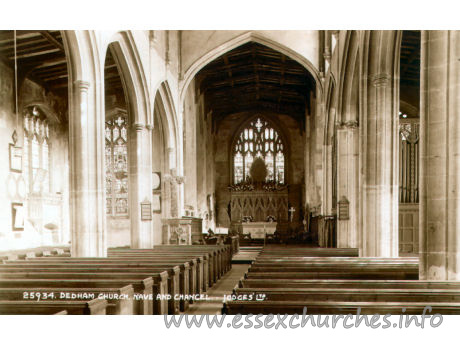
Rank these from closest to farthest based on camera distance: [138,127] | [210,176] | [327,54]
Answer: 1. [138,127]
2. [327,54]
3. [210,176]

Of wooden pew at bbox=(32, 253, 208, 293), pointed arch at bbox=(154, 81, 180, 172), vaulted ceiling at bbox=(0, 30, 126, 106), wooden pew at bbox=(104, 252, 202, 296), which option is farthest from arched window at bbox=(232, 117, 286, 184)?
wooden pew at bbox=(104, 252, 202, 296)

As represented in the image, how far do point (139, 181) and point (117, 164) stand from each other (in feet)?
22.2

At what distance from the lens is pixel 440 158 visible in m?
5.30

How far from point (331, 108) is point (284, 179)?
13.8 m

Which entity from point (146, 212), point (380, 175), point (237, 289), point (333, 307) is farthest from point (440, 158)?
point (146, 212)

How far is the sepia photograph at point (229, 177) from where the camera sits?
14.2ft

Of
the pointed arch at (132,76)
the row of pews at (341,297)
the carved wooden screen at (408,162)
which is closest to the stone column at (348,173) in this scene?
the carved wooden screen at (408,162)

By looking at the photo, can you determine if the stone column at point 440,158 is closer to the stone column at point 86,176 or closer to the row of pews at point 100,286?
the row of pews at point 100,286

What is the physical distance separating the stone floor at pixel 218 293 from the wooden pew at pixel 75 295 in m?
0.98

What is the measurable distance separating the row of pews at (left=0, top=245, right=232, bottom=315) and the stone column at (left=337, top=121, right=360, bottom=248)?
516 cm

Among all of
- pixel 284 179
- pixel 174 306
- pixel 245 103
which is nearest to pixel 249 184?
pixel 284 179
